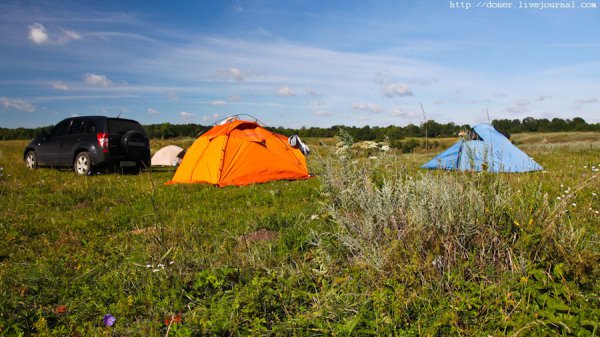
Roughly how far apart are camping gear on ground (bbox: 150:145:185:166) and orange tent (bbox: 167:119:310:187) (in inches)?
295

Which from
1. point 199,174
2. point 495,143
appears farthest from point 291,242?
point 495,143

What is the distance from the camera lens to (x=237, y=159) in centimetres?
1123

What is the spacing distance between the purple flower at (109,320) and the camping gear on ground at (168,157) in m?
16.6

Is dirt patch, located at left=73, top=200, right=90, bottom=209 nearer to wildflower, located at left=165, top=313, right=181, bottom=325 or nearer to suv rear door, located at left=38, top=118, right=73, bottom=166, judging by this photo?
wildflower, located at left=165, top=313, right=181, bottom=325

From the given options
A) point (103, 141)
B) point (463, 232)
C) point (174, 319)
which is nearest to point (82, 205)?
point (174, 319)

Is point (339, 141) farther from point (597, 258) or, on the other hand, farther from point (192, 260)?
point (597, 258)

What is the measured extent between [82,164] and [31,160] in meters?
3.49

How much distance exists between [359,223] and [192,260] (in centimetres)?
160

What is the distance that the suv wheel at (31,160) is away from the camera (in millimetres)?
15188

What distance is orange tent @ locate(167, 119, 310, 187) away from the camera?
11062mm

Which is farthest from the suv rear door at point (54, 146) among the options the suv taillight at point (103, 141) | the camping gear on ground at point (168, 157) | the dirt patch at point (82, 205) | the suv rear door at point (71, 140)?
the dirt patch at point (82, 205)

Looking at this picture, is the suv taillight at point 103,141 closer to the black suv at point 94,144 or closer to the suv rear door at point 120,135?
the black suv at point 94,144

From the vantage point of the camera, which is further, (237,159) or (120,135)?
(120,135)

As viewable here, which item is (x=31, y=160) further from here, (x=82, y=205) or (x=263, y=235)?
(x=263, y=235)
